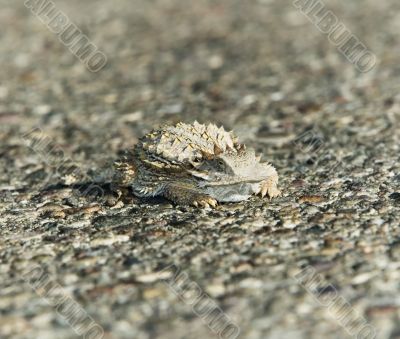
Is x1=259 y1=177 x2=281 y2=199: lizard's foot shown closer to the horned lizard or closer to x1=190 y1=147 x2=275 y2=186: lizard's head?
the horned lizard

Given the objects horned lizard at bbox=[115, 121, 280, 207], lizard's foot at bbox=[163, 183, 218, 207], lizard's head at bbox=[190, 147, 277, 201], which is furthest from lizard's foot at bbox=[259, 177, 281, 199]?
lizard's foot at bbox=[163, 183, 218, 207]

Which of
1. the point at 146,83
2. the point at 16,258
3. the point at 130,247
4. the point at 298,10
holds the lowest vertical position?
the point at 16,258

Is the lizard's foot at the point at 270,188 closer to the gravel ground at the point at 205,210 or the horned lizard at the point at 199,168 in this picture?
the horned lizard at the point at 199,168

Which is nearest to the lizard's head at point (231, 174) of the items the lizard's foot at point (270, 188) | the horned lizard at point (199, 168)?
the horned lizard at point (199, 168)

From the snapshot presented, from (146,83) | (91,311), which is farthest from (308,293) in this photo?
(146,83)

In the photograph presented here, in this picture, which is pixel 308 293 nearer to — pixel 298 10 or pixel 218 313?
pixel 218 313

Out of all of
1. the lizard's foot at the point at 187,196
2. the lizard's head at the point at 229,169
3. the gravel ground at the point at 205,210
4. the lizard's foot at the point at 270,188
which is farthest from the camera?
the lizard's foot at the point at 270,188

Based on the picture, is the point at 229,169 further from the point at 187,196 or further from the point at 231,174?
the point at 187,196

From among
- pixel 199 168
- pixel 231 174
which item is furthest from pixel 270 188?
pixel 199 168
